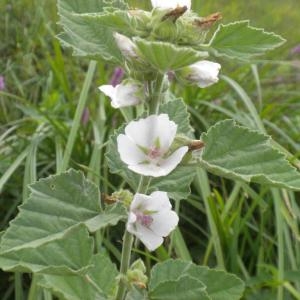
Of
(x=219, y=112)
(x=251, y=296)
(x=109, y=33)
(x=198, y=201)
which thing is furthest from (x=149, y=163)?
(x=219, y=112)

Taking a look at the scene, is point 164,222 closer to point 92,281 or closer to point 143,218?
point 143,218

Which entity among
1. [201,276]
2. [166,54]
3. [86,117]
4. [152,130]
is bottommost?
[86,117]

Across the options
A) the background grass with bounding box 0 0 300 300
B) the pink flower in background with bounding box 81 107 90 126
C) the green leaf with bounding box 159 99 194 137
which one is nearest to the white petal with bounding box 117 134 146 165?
the green leaf with bounding box 159 99 194 137

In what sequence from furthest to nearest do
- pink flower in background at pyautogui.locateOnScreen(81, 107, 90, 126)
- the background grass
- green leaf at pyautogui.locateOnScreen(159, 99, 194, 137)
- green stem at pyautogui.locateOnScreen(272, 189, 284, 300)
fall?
pink flower in background at pyautogui.locateOnScreen(81, 107, 90, 126)
the background grass
green stem at pyautogui.locateOnScreen(272, 189, 284, 300)
green leaf at pyautogui.locateOnScreen(159, 99, 194, 137)

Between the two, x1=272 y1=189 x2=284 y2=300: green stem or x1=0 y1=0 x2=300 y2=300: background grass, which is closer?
x1=272 y1=189 x2=284 y2=300: green stem

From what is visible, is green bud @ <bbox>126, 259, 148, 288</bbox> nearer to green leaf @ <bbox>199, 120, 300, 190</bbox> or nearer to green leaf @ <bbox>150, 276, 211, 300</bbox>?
green leaf @ <bbox>150, 276, 211, 300</bbox>

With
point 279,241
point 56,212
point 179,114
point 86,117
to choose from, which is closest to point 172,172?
point 179,114
